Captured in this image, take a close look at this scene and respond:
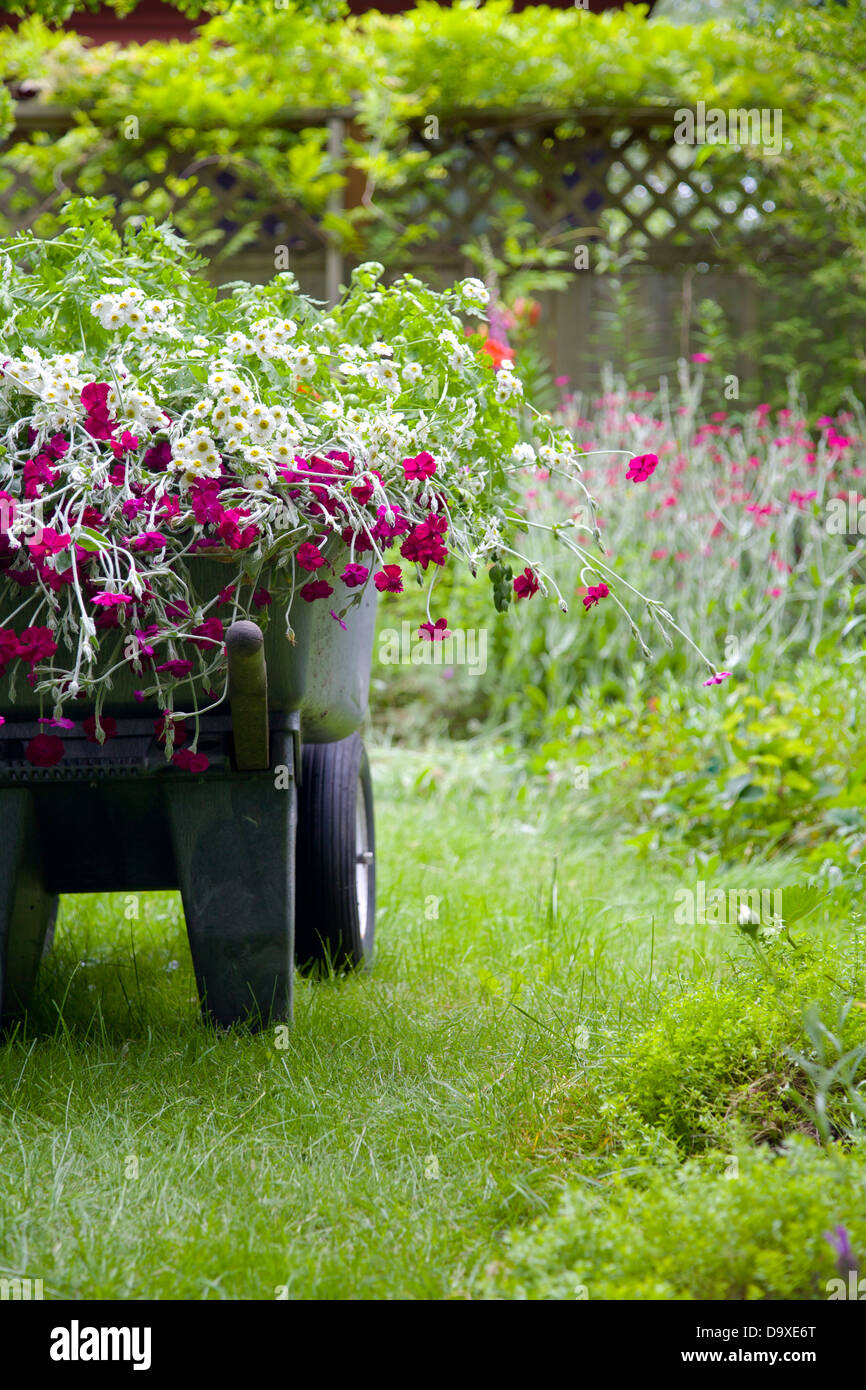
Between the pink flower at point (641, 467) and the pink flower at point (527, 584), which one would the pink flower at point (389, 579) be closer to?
the pink flower at point (527, 584)

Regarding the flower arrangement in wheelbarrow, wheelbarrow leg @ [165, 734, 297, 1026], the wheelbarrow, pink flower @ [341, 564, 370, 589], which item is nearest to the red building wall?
the flower arrangement in wheelbarrow

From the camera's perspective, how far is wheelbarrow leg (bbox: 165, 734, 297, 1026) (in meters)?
1.85

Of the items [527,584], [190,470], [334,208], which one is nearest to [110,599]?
[190,470]

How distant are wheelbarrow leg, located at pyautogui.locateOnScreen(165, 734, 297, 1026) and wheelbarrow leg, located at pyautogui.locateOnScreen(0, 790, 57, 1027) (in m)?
0.23

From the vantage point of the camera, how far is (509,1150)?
1.56 m

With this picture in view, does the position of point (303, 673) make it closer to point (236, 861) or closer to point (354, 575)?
point (354, 575)

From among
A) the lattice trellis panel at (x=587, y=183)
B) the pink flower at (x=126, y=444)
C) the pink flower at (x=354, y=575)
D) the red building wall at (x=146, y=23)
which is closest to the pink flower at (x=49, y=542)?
the pink flower at (x=126, y=444)

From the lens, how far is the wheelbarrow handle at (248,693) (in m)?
1.53

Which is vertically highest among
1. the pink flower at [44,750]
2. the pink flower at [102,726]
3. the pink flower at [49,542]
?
the pink flower at [49,542]

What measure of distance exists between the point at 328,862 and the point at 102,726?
2.28 feet

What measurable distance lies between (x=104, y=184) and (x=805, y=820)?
5.18 meters

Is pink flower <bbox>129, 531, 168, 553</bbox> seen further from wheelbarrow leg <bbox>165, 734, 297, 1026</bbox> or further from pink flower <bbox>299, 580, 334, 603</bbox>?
wheelbarrow leg <bbox>165, 734, 297, 1026</bbox>

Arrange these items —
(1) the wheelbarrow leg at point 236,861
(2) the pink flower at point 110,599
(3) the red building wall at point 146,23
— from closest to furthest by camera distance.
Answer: (2) the pink flower at point 110,599 → (1) the wheelbarrow leg at point 236,861 → (3) the red building wall at point 146,23

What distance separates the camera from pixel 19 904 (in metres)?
1.93
